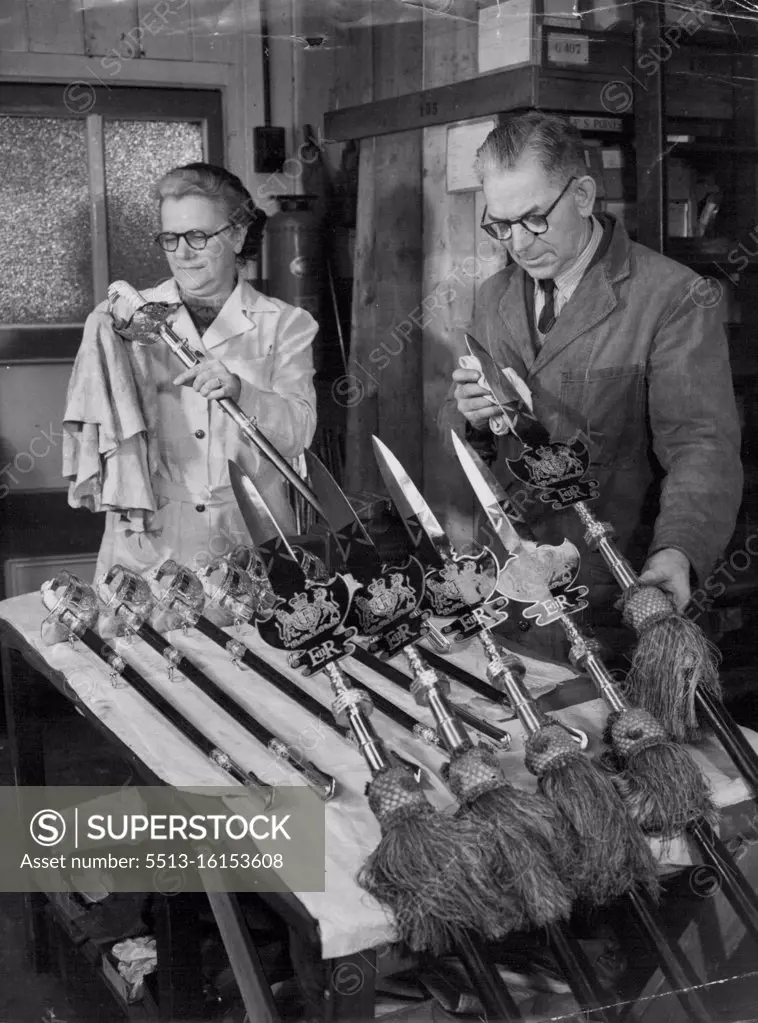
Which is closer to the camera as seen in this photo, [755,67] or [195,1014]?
[195,1014]

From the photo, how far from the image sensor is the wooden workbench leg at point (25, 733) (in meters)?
1.65

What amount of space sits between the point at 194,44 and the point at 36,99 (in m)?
0.25

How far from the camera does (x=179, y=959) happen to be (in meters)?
1.31

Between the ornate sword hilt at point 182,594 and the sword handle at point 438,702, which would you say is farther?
the ornate sword hilt at point 182,594

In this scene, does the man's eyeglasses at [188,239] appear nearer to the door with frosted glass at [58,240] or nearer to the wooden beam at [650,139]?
the door with frosted glass at [58,240]

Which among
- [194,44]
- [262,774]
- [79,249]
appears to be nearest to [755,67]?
[194,44]

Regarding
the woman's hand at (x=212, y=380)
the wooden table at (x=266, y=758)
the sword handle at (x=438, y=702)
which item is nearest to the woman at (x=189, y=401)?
the woman's hand at (x=212, y=380)

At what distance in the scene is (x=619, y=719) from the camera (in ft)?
3.30

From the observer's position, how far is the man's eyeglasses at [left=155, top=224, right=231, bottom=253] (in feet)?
5.17

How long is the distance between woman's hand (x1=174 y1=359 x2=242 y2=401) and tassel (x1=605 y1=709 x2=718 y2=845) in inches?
28.5

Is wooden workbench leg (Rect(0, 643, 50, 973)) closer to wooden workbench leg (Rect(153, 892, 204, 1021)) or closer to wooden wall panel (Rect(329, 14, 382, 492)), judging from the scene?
wooden workbench leg (Rect(153, 892, 204, 1021))

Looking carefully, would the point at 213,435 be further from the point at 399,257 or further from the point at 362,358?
the point at 399,257

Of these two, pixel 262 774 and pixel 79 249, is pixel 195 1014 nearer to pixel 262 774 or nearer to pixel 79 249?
pixel 262 774

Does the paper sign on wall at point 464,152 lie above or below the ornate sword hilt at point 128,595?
above
